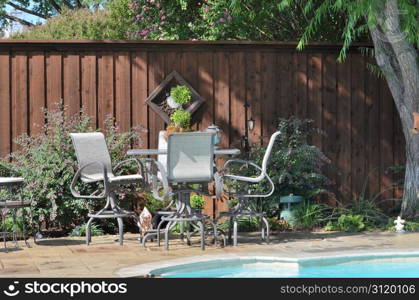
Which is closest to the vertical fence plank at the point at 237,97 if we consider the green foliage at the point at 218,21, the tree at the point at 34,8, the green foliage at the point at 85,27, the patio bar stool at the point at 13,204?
the green foliage at the point at 218,21

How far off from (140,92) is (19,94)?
1.33 meters

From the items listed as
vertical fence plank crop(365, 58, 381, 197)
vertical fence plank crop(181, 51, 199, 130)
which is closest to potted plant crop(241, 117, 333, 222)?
vertical fence plank crop(181, 51, 199, 130)

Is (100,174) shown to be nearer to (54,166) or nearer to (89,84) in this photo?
(54,166)

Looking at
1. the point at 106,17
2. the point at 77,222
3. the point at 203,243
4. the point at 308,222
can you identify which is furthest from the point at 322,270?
the point at 106,17

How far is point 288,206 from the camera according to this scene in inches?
344

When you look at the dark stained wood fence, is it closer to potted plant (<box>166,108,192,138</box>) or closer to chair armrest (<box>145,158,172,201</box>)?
potted plant (<box>166,108,192,138</box>)

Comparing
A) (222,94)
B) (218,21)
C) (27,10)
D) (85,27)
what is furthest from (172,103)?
(27,10)

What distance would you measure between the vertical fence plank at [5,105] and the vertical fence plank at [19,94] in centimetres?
5

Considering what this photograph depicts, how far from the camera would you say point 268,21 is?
11.5 m

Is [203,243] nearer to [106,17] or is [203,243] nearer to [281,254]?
[281,254]

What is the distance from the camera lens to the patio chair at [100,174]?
24.5 ft

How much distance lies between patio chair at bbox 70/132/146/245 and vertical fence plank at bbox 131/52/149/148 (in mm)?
943

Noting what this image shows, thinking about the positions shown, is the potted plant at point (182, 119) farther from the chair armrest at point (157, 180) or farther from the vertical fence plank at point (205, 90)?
the chair armrest at point (157, 180)

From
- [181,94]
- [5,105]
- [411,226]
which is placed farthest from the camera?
[181,94]
